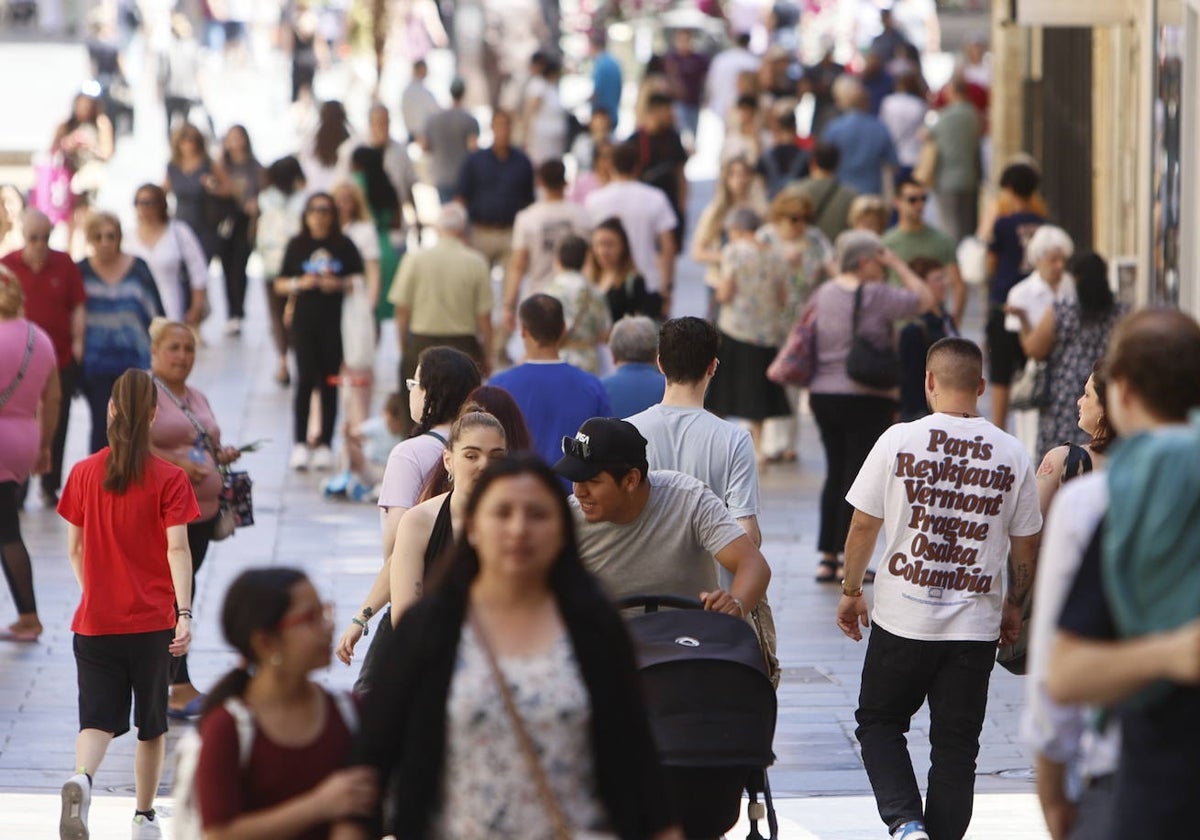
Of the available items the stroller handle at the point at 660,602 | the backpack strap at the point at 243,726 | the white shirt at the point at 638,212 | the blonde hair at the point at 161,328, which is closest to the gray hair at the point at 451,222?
the white shirt at the point at 638,212

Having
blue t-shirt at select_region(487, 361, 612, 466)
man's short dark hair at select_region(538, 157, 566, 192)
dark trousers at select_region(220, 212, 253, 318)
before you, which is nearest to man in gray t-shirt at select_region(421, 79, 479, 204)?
dark trousers at select_region(220, 212, 253, 318)

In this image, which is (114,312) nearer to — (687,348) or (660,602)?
(687,348)

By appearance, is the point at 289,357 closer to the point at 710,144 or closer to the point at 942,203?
the point at 942,203

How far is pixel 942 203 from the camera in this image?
2097cm

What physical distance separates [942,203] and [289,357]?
6508 mm

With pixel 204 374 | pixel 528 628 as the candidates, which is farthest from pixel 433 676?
pixel 204 374

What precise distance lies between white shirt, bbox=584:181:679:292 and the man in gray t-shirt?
540 centimetres

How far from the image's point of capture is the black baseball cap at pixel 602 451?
586 centimetres

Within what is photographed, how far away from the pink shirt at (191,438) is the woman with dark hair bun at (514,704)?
4419 millimetres

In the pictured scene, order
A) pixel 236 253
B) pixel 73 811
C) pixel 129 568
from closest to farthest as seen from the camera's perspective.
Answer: pixel 73 811
pixel 129 568
pixel 236 253

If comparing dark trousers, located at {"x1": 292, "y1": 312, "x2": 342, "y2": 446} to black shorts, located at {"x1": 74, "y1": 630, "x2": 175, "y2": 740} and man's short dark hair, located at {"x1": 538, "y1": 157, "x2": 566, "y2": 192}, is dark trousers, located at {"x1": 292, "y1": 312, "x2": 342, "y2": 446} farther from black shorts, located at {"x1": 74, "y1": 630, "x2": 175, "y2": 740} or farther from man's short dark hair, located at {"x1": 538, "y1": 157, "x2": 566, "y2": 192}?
black shorts, located at {"x1": 74, "y1": 630, "x2": 175, "y2": 740}

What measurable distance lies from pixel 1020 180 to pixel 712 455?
738cm

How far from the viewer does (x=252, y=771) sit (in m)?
4.10

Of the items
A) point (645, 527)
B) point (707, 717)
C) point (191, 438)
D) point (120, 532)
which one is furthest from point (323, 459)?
point (707, 717)
